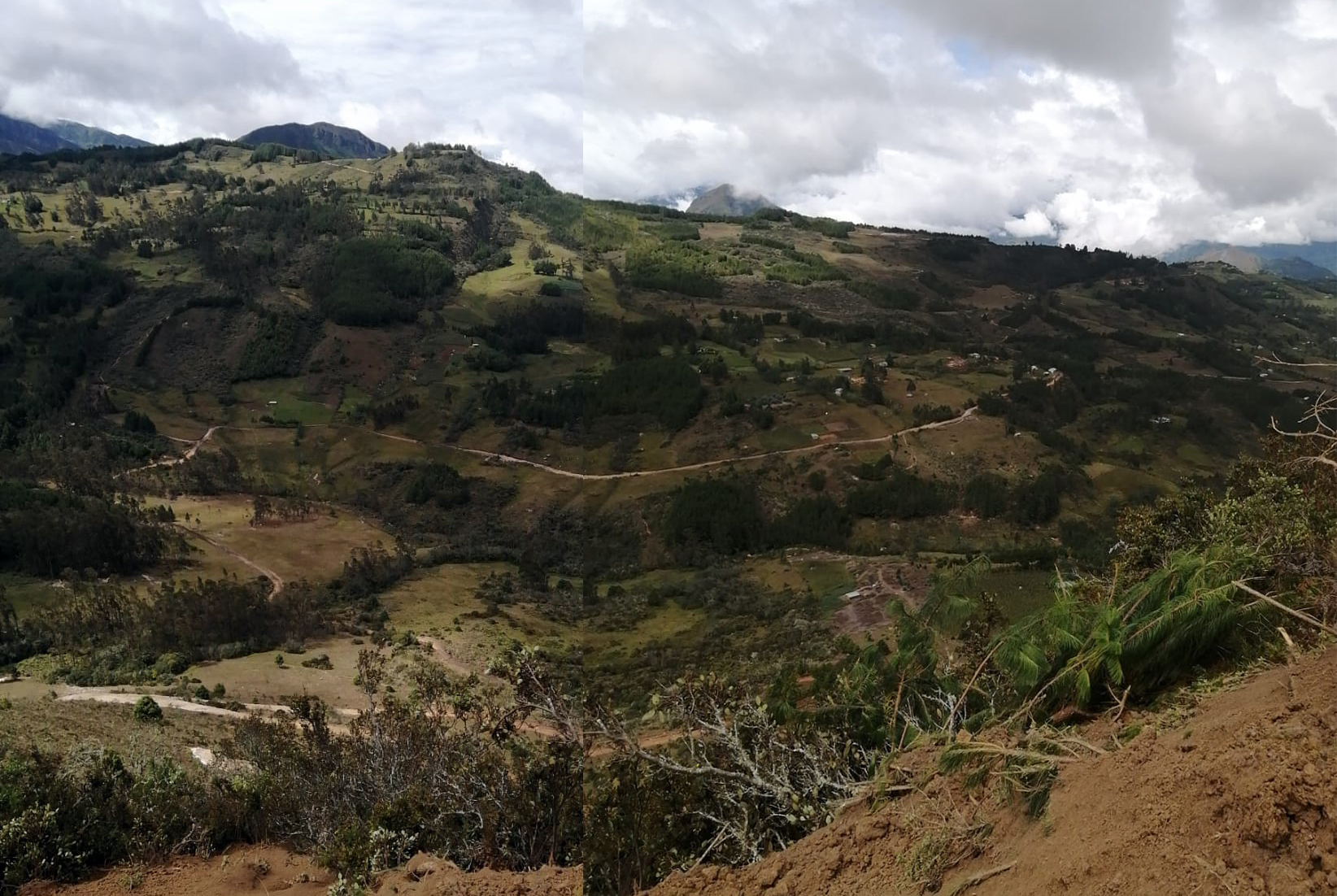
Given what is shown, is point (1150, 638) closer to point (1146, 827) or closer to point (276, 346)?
point (1146, 827)

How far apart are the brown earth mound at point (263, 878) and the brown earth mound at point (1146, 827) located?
1.39 metres

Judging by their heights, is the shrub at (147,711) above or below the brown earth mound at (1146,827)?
below

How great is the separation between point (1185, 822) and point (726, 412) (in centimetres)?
949

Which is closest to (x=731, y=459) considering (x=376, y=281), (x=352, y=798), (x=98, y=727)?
(x=352, y=798)

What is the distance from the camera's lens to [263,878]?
611cm

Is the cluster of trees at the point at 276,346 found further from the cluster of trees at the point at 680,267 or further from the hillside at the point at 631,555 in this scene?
the cluster of trees at the point at 680,267

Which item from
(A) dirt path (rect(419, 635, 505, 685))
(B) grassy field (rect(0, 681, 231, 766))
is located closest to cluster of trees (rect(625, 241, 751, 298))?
(A) dirt path (rect(419, 635, 505, 685))

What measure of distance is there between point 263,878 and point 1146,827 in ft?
21.6

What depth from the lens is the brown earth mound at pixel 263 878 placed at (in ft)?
13.3

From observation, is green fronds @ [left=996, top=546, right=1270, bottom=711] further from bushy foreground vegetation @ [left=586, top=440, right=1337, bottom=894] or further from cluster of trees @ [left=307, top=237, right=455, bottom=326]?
cluster of trees @ [left=307, top=237, right=455, bottom=326]

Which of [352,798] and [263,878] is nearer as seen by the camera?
[263,878]

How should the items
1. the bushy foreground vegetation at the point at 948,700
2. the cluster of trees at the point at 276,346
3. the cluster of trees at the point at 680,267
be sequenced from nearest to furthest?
the bushy foreground vegetation at the point at 948,700 < the cluster of trees at the point at 680,267 < the cluster of trees at the point at 276,346

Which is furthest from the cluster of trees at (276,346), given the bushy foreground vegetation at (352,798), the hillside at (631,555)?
the bushy foreground vegetation at (352,798)

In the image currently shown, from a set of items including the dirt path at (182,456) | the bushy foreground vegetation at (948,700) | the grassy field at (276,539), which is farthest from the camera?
the dirt path at (182,456)
